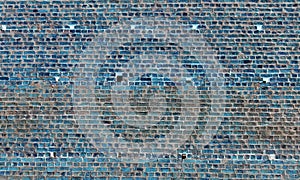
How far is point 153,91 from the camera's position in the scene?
4.76 m

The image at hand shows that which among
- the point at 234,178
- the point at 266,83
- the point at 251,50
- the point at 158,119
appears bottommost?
the point at 234,178

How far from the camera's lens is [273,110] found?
468cm

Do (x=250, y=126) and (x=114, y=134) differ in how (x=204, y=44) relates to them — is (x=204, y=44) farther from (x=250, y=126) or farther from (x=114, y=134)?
(x=114, y=134)

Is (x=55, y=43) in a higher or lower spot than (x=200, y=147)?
higher

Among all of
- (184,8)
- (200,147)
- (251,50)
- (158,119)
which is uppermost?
(184,8)

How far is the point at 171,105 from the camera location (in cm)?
473

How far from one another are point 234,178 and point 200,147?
23.6 inches

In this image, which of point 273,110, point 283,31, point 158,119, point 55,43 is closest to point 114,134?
point 158,119

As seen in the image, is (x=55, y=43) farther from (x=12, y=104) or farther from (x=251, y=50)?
(x=251, y=50)

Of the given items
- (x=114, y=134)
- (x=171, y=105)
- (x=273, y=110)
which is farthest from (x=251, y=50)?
(x=114, y=134)

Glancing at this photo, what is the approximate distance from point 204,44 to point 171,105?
3.13 ft

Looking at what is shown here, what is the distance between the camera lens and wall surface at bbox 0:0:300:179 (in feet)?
15.3

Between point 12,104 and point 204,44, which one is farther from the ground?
point 204,44

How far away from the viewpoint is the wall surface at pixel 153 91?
184 inches
